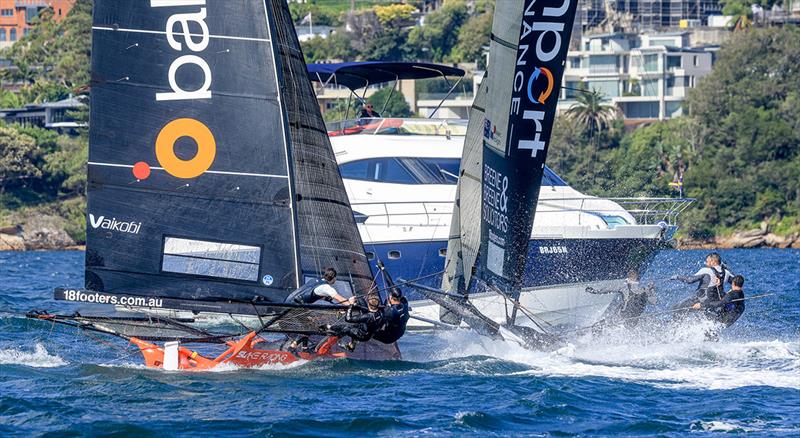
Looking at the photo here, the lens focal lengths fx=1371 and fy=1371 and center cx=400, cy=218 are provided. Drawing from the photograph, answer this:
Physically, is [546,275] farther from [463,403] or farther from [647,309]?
[463,403]

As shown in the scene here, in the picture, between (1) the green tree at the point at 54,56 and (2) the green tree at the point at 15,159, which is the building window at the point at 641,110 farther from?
(2) the green tree at the point at 15,159

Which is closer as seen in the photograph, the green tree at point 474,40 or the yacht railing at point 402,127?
the yacht railing at point 402,127

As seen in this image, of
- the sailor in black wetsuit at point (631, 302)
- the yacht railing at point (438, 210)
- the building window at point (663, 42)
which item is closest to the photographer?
the sailor in black wetsuit at point (631, 302)

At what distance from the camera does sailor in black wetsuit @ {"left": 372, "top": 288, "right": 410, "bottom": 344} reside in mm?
17625

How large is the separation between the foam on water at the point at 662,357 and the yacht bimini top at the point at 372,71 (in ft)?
21.2

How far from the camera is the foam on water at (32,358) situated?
60.5ft

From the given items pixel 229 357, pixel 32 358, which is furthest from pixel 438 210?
pixel 32 358

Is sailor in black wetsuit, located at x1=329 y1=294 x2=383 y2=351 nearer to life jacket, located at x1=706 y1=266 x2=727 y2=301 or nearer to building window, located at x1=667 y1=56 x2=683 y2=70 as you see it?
life jacket, located at x1=706 y1=266 x2=727 y2=301

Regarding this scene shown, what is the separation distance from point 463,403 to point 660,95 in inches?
2865

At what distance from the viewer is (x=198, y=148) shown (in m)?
18.0

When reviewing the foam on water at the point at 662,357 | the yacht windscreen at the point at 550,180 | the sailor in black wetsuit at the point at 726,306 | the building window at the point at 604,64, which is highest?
the yacht windscreen at the point at 550,180

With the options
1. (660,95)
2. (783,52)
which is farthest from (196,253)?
(660,95)

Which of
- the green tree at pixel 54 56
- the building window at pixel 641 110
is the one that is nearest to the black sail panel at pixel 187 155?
the building window at pixel 641 110

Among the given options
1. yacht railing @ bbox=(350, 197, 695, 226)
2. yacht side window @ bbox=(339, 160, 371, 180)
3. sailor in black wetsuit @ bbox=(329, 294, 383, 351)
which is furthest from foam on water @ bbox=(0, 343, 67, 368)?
yacht side window @ bbox=(339, 160, 371, 180)
